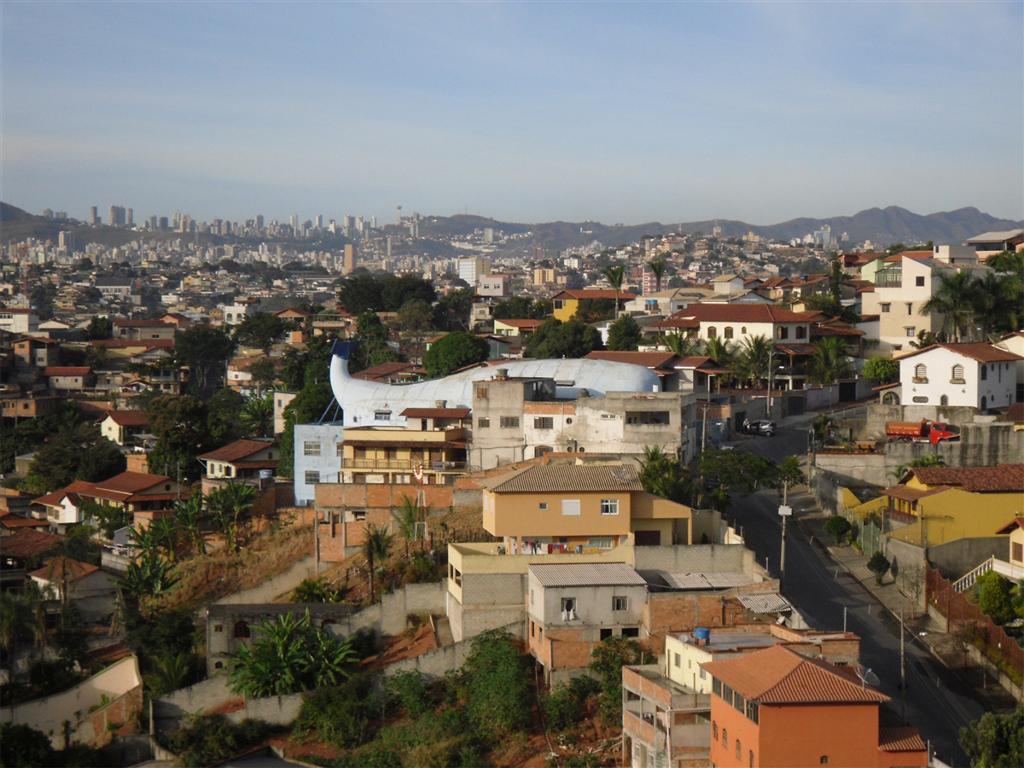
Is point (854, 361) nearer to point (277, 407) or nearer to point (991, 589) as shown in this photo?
point (277, 407)

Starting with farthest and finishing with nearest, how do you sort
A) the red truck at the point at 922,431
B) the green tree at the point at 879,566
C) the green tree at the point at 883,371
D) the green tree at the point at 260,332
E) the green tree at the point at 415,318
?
1. the green tree at the point at 260,332
2. the green tree at the point at 415,318
3. the green tree at the point at 883,371
4. the red truck at the point at 922,431
5. the green tree at the point at 879,566

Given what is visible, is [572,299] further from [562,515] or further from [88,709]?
[88,709]

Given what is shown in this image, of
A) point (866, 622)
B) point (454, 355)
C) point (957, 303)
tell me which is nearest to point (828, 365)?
point (957, 303)

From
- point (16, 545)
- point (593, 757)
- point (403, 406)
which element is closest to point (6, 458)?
point (16, 545)

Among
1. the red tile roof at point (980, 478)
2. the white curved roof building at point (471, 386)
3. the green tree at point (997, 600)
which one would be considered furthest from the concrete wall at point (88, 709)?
the red tile roof at point (980, 478)

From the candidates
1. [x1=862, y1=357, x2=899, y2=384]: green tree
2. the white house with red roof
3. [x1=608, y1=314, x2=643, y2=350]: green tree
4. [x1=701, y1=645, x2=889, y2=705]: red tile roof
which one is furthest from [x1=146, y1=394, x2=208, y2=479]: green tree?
[x1=701, y1=645, x2=889, y2=705]: red tile roof

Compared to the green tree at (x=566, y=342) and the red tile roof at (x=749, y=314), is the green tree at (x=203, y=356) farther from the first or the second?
the red tile roof at (x=749, y=314)
